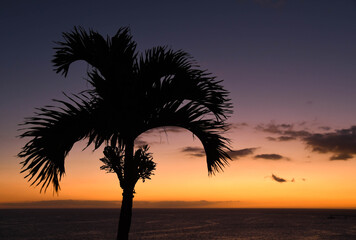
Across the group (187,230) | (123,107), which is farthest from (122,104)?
(187,230)

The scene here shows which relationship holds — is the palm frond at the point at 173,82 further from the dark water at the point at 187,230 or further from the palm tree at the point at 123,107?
the dark water at the point at 187,230

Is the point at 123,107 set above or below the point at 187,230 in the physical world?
above

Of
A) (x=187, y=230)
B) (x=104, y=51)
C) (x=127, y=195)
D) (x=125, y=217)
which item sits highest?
(x=104, y=51)

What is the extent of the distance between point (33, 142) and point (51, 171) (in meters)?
0.50

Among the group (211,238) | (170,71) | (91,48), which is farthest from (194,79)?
(211,238)

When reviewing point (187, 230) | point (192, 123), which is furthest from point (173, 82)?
point (187, 230)

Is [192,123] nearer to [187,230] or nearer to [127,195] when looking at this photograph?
[127,195]

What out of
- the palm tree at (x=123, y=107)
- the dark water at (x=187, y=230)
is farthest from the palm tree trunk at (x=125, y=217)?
the dark water at (x=187, y=230)

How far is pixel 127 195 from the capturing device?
14.5 feet

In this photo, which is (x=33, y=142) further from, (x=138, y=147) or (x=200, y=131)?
(x=200, y=131)

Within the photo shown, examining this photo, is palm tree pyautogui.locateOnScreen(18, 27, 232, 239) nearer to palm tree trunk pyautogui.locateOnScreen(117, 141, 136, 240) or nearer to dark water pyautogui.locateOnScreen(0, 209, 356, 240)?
palm tree trunk pyautogui.locateOnScreen(117, 141, 136, 240)

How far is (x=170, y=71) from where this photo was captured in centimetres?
473

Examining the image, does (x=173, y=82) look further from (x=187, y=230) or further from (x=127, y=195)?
(x=187, y=230)

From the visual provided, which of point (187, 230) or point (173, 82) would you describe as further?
point (187, 230)
